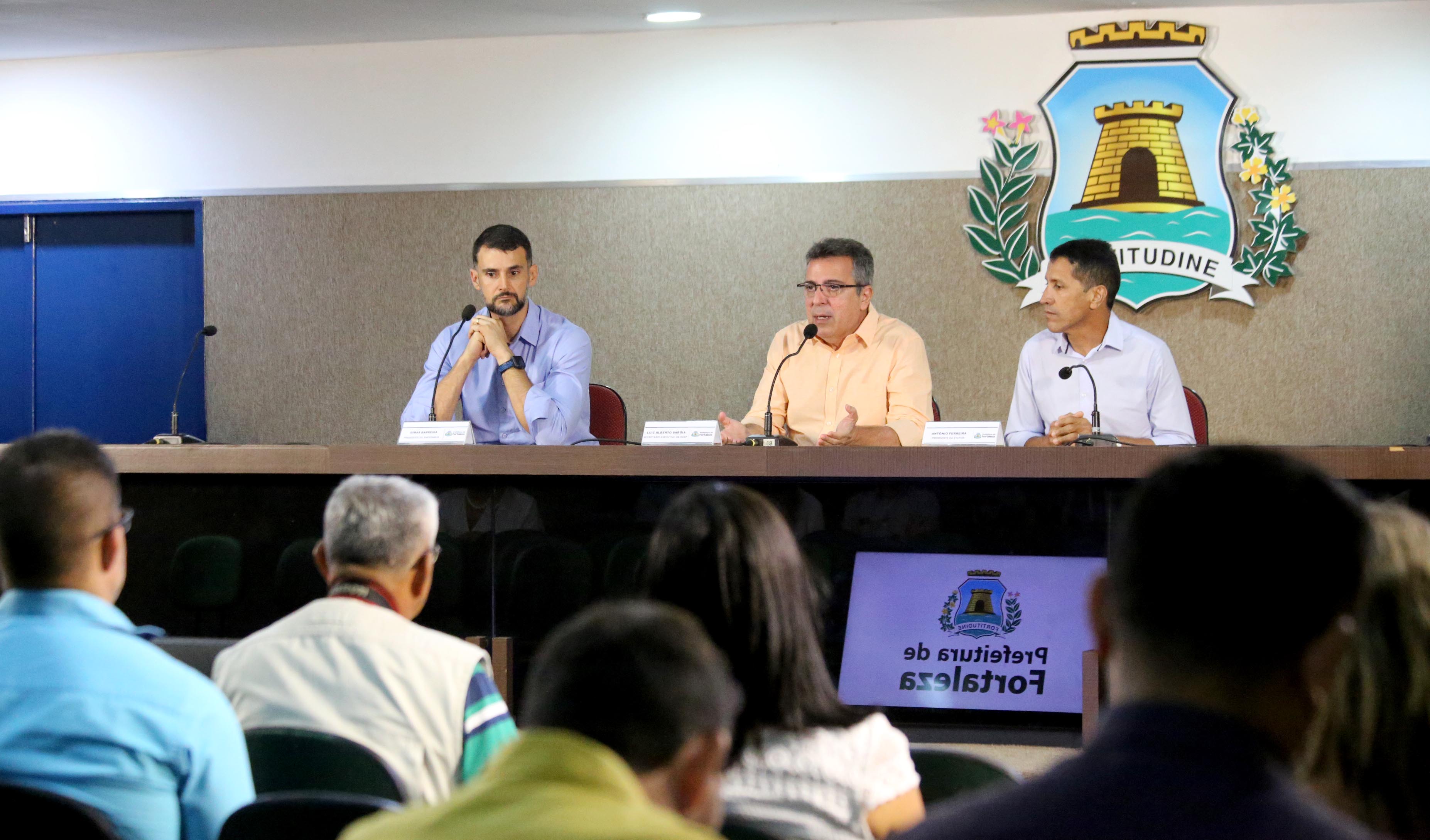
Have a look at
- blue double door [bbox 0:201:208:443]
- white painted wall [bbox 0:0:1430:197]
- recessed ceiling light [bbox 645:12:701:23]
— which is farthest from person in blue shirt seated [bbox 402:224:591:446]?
blue double door [bbox 0:201:208:443]

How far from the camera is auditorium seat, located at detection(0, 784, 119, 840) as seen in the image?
110cm

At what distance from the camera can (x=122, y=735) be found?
4.32ft

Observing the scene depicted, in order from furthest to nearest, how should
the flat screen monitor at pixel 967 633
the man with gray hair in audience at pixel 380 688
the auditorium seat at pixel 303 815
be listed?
the flat screen monitor at pixel 967 633 → the man with gray hair in audience at pixel 380 688 → the auditorium seat at pixel 303 815

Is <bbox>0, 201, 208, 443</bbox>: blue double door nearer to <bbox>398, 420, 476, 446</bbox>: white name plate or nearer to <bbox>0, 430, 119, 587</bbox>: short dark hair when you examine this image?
<bbox>398, 420, 476, 446</bbox>: white name plate

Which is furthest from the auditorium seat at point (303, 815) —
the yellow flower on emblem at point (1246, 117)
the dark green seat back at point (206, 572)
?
the yellow flower on emblem at point (1246, 117)

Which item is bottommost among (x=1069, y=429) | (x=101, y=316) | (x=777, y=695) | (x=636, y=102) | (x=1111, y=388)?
(x=777, y=695)

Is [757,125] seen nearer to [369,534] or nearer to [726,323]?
[726,323]

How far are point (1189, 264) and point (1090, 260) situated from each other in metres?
1.21

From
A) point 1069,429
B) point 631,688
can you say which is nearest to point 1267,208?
point 1069,429

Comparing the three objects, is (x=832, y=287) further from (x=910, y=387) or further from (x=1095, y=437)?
(x=1095, y=437)

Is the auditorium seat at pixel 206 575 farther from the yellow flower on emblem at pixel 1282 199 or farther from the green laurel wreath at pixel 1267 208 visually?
the yellow flower on emblem at pixel 1282 199

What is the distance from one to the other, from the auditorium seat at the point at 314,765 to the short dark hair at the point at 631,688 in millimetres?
667

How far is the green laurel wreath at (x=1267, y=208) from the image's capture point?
4625mm

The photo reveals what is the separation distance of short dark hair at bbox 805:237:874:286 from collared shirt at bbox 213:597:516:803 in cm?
238
